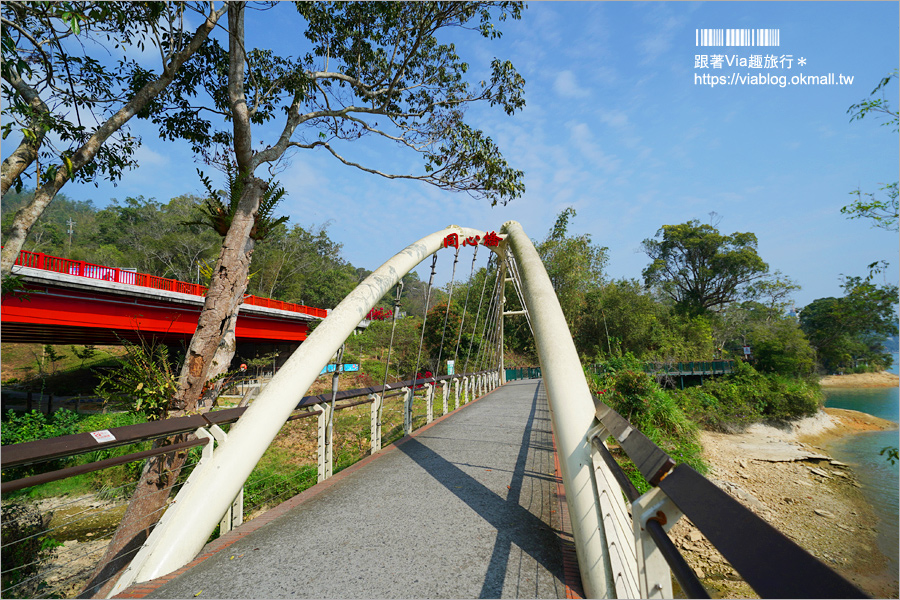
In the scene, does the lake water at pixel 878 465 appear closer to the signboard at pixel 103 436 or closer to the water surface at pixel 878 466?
the water surface at pixel 878 466

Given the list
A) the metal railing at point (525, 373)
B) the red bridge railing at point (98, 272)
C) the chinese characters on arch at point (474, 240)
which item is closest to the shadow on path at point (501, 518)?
the chinese characters on arch at point (474, 240)

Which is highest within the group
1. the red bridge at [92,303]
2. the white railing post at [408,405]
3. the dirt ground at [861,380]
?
the red bridge at [92,303]

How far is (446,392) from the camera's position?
8.80 meters

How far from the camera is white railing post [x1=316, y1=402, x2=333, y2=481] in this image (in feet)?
14.0

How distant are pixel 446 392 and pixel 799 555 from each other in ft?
27.0

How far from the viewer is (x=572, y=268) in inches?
1358

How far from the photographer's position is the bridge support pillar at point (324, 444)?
425 centimetres

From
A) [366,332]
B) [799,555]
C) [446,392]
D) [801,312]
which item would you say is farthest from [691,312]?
[799,555]

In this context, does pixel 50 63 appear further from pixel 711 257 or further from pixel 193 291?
pixel 711 257

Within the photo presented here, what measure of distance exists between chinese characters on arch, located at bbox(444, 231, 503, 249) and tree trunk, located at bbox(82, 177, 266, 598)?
359 centimetres

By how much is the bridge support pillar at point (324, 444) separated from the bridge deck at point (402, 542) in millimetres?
178

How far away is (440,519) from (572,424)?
4.11ft

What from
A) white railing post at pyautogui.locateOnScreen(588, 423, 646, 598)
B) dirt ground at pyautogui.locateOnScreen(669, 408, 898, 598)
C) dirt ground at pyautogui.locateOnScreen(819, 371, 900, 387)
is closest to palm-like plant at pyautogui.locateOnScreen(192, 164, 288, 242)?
white railing post at pyautogui.locateOnScreen(588, 423, 646, 598)

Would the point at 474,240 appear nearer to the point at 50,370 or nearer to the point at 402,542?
the point at 402,542
